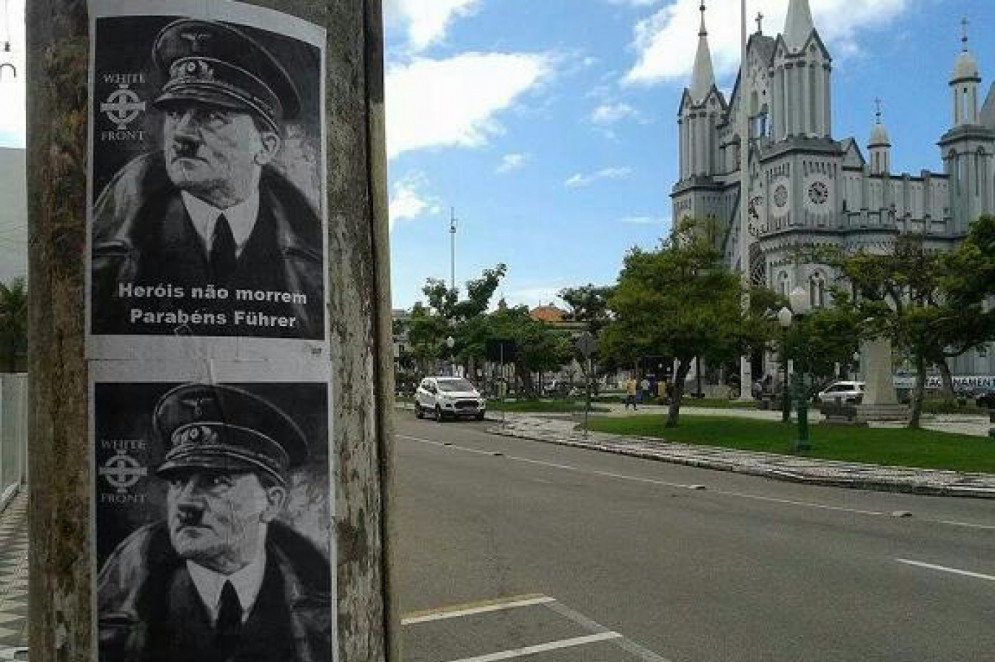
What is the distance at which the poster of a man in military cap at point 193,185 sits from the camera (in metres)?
1.77

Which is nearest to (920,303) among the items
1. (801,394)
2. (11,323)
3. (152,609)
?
(801,394)

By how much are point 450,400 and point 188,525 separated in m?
37.5

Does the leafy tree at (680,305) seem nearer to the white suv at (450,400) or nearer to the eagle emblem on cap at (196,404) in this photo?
the white suv at (450,400)

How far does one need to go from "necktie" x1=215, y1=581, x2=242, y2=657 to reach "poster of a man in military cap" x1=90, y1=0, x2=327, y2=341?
475 millimetres

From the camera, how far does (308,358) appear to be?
1854mm

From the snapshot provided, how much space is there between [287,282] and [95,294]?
0.34m

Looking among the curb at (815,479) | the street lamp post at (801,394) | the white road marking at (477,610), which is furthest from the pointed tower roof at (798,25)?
the white road marking at (477,610)

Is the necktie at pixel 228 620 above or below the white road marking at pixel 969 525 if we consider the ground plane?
above

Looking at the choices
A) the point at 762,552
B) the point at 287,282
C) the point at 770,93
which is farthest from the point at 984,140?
the point at 287,282

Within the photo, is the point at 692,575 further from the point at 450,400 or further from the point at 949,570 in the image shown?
the point at 450,400

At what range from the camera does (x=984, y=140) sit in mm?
74875

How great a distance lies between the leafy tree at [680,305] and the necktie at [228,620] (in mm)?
27074

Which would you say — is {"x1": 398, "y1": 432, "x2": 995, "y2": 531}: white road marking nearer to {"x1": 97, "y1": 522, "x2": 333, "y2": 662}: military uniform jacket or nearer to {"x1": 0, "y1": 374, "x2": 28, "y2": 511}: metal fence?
{"x1": 0, "y1": 374, "x2": 28, "y2": 511}: metal fence

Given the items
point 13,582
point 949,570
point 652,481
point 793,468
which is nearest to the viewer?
point 13,582
